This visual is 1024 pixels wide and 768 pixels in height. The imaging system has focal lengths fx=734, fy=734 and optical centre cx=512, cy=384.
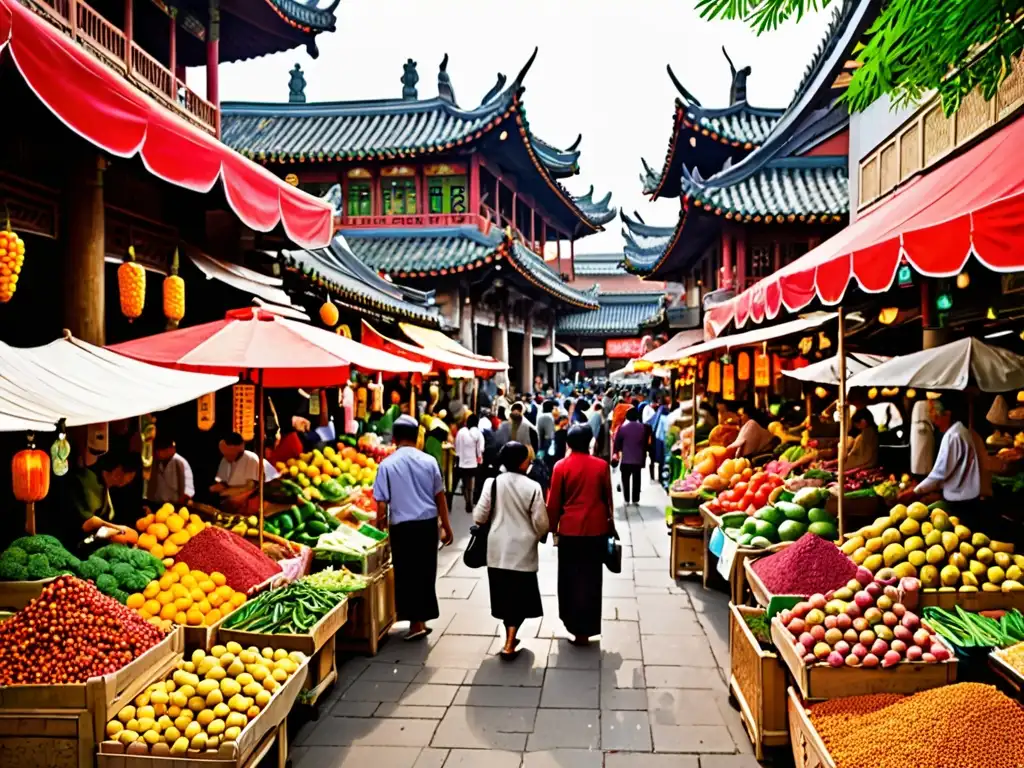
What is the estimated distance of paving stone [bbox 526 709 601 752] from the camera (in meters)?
4.13

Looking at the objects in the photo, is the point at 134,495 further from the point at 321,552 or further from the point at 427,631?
the point at 427,631

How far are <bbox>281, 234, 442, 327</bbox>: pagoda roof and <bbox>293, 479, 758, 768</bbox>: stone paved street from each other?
507 centimetres

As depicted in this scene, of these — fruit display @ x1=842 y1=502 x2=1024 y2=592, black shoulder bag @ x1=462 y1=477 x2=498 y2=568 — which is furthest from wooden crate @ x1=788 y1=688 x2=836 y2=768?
black shoulder bag @ x1=462 y1=477 x2=498 y2=568

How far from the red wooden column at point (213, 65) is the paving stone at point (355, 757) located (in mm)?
7956

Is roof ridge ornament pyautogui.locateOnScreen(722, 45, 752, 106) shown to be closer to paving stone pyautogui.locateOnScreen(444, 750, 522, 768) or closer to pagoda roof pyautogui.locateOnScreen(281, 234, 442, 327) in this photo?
pagoda roof pyautogui.locateOnScreen(281, 234, 442, 327)

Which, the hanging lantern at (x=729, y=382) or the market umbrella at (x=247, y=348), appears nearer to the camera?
the market umbrella at (x=247, y=348)

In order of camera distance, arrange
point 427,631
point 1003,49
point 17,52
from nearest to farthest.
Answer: point 1003,49, point 17,52, point 427,631

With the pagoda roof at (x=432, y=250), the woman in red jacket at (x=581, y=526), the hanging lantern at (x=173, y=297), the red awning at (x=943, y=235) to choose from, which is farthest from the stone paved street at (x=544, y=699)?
the pagoda roof at (x=432, y=250)

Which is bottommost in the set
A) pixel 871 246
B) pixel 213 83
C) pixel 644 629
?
pixel 644 629

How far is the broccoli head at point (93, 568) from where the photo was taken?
4.36 m

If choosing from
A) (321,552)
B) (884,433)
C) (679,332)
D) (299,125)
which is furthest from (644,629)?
(299,125)

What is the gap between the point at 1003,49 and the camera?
3.52 m

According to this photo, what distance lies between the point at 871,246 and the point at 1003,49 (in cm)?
115

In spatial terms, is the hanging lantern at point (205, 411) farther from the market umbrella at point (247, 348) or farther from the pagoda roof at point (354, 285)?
the pagoda roof at point (354, 285)
